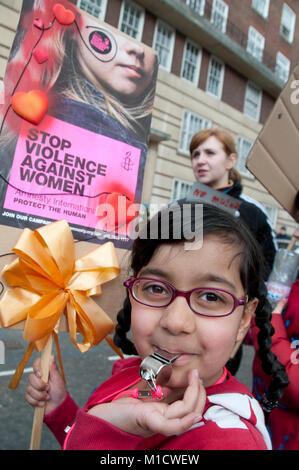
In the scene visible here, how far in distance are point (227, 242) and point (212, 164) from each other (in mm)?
1561

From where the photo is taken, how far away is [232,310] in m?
0.81

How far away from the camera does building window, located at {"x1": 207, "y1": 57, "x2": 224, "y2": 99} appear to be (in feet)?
28.7

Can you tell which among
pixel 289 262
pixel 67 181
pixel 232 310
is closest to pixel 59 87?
pixel 67 181

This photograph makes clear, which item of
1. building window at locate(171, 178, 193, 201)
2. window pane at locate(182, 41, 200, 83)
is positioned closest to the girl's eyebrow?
window pane at locate(182, 41, 200, 83)

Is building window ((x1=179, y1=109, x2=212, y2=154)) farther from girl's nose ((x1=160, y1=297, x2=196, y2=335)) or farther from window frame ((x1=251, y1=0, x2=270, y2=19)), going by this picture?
girl's nose ((x1=160, y1=297, x2=196, y2=335))

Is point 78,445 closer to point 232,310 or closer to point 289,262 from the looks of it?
point 232,310

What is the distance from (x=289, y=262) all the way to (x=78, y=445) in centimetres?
115

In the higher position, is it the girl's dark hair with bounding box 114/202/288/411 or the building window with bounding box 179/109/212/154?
the building window with bounding box 179/109/212/154

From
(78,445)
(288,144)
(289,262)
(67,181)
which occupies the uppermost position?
(288,144)

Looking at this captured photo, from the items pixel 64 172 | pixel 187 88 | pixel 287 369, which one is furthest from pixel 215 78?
pixel 287 369

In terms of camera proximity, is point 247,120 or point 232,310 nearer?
point 232,310

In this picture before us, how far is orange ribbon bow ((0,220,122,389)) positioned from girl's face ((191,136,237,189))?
1.47 m

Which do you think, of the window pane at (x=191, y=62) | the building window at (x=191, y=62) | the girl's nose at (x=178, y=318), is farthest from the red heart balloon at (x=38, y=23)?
the window pane at (x=191, y=62)

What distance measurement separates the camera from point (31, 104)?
105cm
